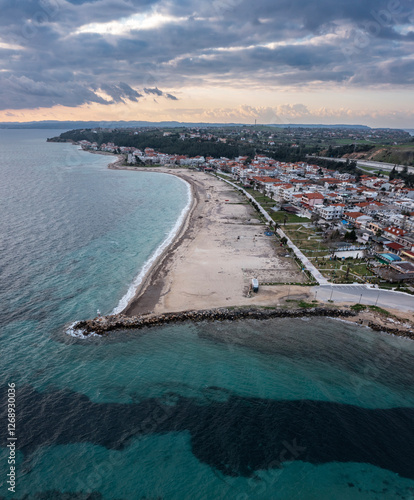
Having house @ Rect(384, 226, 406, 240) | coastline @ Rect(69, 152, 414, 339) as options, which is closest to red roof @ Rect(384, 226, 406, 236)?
house @ Rect(384, 226, 406, 240)

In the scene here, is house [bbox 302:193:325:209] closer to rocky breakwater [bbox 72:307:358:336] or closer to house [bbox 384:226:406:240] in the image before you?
house [bbox 384:226:406:240]

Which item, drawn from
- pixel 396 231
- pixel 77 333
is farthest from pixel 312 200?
pixel 77 333

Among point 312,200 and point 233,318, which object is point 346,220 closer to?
point 312,200

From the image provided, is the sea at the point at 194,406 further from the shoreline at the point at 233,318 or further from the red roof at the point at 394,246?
the red roof at the point at 394,246

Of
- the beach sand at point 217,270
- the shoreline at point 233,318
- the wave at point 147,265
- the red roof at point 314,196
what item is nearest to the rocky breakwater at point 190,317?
the shoreline at point 233,318

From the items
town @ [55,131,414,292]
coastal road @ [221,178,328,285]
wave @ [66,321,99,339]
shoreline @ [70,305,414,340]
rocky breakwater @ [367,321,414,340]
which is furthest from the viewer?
town @ [55,131,414,292]

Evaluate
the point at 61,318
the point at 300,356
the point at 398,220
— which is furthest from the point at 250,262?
the point at 398,220

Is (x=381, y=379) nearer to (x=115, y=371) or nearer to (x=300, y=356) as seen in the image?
(x=300, y=356)
